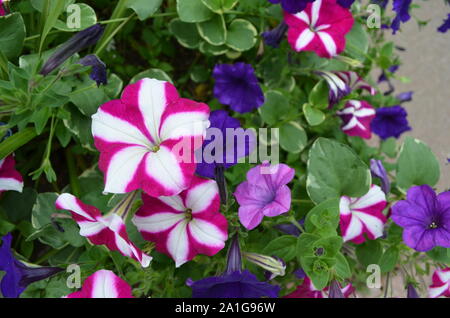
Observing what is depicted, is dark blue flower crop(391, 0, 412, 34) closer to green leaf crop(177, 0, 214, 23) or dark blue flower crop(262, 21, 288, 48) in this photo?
dark blue flower crop(262, 21, 288, 48)

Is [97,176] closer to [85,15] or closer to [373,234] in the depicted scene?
[85,15]

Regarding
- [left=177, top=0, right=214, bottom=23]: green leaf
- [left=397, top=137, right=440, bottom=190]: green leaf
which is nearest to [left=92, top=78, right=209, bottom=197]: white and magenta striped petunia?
[left=177, top=0, right=214, bottom=23]: green leaf

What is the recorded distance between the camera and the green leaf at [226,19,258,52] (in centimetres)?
99

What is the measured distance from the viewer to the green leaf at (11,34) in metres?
0.79

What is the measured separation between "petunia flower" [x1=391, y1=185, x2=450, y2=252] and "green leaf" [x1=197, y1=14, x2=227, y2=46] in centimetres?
49

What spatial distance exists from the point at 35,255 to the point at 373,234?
76 centimetres

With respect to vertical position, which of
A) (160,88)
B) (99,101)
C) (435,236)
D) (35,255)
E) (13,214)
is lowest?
(35,255)

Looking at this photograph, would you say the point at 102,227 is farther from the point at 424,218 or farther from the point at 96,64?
the point at 424,218

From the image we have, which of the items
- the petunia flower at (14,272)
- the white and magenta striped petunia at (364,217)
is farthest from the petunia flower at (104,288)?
the white and magenta striped petunia at (364,217)

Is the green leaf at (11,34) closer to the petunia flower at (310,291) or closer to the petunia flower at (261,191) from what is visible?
the petunia flower at (261,191)

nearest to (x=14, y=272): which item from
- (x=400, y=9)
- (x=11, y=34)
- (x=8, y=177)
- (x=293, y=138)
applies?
(x=8, y=177)

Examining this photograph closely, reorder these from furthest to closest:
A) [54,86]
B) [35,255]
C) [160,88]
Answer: [35,255] → [54,86] → [160,88]
